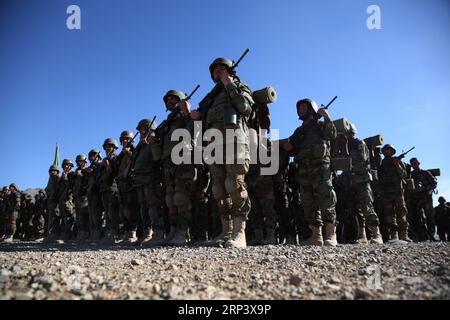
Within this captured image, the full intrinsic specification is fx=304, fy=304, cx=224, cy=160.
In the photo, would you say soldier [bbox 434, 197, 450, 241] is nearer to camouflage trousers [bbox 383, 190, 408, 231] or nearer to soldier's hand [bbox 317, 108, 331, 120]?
camouflage trousers [bbox 383, 190, 408, 231]

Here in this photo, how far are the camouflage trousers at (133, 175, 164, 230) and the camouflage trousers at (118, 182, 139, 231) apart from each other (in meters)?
1.07

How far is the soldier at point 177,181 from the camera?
19.0ft

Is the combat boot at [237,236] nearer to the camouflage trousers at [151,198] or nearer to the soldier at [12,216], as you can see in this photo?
the camouflage trousers at [151,198]

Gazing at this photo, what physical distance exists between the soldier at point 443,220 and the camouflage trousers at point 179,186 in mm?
13970

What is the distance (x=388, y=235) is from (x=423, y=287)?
9387 millimetres

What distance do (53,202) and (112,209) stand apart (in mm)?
4526

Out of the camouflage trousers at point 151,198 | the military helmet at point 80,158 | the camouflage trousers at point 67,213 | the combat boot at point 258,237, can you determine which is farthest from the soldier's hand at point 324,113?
the military helmet at point 80,158

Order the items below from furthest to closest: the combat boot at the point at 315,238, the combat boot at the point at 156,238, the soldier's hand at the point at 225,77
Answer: the combat boot at the point at 156,238 < the combat boot at the point at 315,238 < the soldier's hand at the point at 225,77

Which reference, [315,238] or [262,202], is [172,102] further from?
[315,238]

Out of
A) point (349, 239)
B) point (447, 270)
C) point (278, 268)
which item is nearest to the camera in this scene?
point (447, 270)

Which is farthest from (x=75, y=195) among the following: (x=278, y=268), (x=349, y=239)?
(x=278, y=268)

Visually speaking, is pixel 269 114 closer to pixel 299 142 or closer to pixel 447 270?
pixel 299 142

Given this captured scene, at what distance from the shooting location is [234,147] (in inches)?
187
